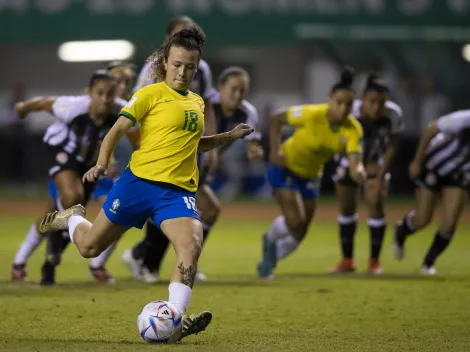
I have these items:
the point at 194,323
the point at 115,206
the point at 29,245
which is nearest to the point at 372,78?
the point at 29,245

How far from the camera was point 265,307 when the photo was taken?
8.98 m

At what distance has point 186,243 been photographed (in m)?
6.94

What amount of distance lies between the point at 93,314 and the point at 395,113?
4897 millimetres

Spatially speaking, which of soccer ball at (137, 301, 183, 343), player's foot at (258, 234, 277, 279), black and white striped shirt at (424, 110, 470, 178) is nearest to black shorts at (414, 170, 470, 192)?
black and white striped shirt at (424, 110, 470, 178)

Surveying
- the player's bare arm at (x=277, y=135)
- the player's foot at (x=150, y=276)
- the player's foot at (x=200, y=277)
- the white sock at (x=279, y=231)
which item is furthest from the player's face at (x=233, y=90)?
the player's foot at (x=150, y=276)

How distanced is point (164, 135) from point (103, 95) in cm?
306

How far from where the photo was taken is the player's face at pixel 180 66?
7191 mm

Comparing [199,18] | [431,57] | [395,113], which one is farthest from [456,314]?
[431,57]

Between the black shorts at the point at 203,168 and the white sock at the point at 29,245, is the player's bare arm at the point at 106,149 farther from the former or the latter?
the white sock at the point at 29,245

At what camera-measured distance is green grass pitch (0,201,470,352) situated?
279 inches

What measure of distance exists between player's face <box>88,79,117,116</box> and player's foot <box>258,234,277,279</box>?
2339 mm

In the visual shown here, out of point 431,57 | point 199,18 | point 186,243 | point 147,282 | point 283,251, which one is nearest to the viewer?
point 186,243

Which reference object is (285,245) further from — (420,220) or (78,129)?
(78,129)

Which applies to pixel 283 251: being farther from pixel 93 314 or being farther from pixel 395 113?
pixel 93 314
